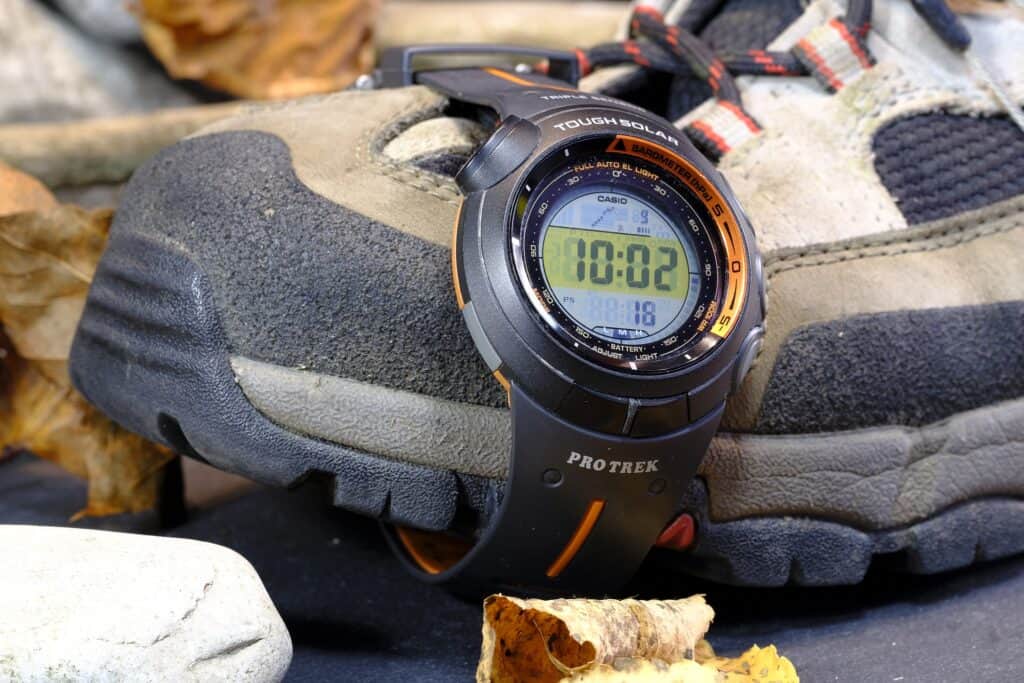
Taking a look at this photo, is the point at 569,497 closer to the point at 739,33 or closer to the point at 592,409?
the point at 592,409

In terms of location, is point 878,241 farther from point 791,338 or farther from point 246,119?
point 246,119

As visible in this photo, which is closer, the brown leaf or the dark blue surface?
the dark blue surface

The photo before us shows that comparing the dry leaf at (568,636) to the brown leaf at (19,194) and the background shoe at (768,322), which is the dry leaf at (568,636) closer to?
the background shoe at (768,322)

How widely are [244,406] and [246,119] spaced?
0.80ft

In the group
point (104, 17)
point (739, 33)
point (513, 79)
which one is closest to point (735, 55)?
point (739, 33)

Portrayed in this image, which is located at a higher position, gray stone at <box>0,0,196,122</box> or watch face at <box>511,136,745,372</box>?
watch face at <box>511,136,745,372</box>

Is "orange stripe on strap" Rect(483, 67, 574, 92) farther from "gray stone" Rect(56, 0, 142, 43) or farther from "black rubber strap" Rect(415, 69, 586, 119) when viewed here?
"gray stone" Rect(56, 0, 142, 43)

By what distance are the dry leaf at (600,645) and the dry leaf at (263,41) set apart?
1.44 m

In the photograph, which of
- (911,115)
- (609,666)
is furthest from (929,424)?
(609,666)

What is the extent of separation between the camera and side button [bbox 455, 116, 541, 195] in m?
0.69

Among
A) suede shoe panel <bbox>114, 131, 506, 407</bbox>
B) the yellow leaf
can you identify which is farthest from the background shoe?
the yellow leaf

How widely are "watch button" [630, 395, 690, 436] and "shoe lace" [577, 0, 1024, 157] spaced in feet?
0.94

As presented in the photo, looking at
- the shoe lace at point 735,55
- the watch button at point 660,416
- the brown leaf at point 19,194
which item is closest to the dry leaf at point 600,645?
the watch button at point 660,416

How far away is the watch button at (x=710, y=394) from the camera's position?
0.70 metres
